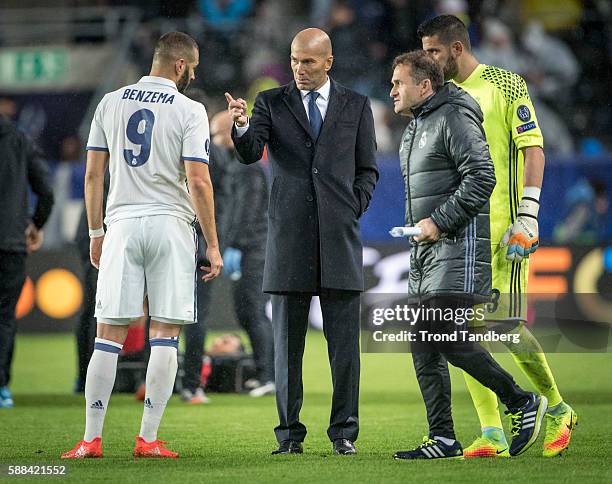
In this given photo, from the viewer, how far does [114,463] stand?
5.98m

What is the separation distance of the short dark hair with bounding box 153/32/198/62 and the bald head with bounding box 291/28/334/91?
20.1 inches

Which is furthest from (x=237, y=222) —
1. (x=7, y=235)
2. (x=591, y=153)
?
(x=591, y=153)

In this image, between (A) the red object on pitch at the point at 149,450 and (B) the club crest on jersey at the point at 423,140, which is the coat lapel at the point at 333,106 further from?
(A) the red object on pitch at the point at 149,450

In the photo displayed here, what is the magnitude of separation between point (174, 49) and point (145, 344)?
3.88 meters

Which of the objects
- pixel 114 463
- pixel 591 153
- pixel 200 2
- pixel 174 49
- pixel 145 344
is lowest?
pixel 114 463

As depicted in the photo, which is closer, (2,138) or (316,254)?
(316,254)

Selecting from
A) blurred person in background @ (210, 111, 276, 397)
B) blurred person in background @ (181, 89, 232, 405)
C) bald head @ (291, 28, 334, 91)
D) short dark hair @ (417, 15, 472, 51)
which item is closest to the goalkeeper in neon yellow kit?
short dark hair @ (417, 15, 472, 51)

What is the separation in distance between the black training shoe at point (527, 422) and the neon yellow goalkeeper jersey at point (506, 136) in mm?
884

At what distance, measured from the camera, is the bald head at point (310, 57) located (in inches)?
250

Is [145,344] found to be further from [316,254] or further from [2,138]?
[316,254]

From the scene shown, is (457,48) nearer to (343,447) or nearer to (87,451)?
(343,447)

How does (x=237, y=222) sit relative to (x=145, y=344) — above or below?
above

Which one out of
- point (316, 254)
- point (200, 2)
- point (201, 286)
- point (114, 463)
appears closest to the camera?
point (114, 463)

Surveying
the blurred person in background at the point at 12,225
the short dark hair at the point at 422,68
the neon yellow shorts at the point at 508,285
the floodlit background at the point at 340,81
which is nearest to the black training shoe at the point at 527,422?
the neon yellow shorts at the point at 508,285
